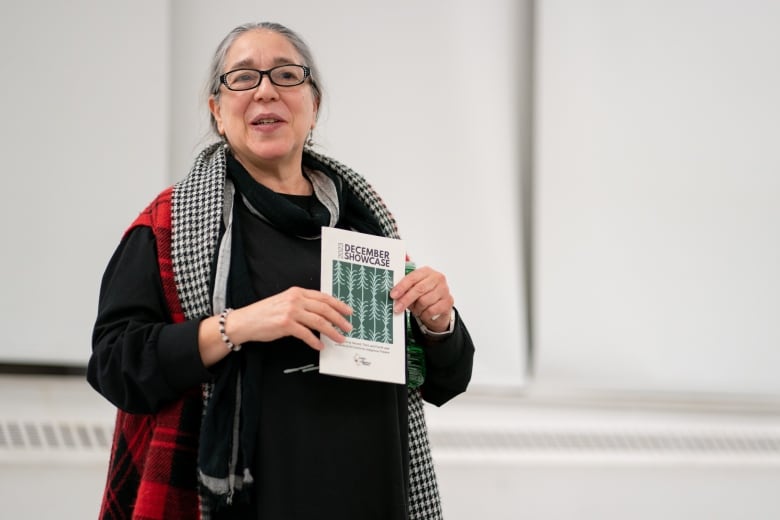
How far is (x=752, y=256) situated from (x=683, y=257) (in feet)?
0.86

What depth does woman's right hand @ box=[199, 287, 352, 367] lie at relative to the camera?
122 cm

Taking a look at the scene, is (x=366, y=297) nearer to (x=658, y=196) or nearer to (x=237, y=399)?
(x=237, y=399)

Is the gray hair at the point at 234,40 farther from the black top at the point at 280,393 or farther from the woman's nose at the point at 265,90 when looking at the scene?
the black top at the point at 280,393

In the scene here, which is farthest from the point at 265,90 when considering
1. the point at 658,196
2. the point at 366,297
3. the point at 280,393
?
the point at 658,196

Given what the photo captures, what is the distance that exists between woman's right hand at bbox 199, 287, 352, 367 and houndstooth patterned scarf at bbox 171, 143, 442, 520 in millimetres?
93

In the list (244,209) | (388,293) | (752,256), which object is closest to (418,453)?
(388,293)

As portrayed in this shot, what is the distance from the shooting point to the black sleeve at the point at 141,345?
48.6 inches

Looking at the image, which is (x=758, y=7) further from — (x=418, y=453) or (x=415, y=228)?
(x=418, y=453)

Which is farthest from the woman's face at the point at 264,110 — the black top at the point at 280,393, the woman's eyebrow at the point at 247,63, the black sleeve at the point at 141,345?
the black sleeve at the point at 141,345

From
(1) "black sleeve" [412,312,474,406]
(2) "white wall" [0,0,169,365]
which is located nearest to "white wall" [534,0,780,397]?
(2) "white wall" [0,0,169,365]

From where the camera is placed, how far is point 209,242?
4.45 feet

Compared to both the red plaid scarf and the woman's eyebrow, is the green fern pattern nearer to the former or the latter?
the red plaid scarf

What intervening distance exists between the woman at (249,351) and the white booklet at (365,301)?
0.03 metres

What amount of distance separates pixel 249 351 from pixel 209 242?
18 centimetres
